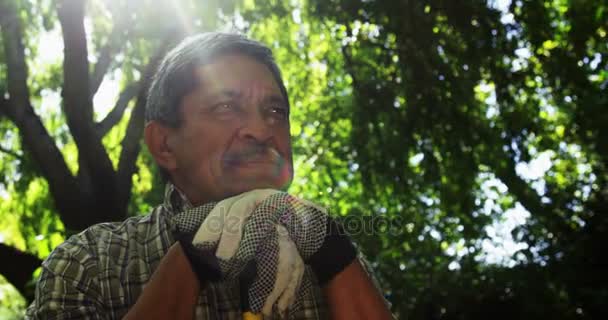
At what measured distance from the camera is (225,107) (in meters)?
2.45

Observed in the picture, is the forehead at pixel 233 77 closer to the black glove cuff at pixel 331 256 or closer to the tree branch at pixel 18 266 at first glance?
the black glove cuff at pixel 331 256

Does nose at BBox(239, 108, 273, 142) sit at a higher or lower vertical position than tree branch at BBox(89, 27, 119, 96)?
lower

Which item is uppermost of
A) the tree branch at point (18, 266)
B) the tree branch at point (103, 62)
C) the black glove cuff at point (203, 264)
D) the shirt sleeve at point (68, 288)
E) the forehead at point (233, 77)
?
the tree branch at point (103, 62)

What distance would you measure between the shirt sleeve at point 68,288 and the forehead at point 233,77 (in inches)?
32.0

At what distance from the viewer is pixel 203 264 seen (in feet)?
6.45

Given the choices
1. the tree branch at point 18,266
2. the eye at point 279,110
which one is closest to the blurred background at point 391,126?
the tree branch at point 18,266

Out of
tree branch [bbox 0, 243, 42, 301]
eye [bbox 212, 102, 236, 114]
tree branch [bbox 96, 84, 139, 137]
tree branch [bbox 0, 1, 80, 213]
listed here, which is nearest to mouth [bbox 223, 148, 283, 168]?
eye [bbox 212, 102, 236, 114]

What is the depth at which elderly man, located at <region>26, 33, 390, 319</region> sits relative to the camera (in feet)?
6.30

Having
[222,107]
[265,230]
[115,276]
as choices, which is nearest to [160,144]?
[222,107]

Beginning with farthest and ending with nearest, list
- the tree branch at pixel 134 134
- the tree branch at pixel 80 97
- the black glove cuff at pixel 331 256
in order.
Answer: the tree branch at pixel 134 134 < the tree branch at pixel 80 97 < the black glove cuff at pixel 331 256

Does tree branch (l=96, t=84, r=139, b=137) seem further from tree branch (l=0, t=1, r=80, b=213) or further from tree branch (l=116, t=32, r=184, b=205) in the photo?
tree branch (l=0, t=1, r=80, b=213)

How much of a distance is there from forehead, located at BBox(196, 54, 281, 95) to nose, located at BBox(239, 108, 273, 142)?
0.11 meters

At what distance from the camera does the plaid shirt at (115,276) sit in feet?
6.93

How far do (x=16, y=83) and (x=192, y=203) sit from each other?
5.23 meters
